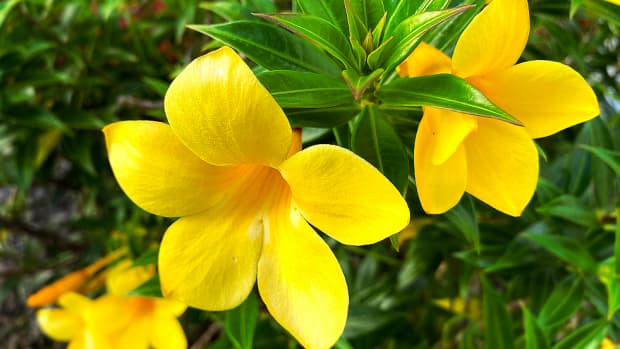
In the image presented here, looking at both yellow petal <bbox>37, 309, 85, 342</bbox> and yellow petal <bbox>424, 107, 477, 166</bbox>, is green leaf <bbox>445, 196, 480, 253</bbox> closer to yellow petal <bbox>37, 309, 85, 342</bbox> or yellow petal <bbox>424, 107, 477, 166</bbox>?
yellow petal <bbox>424, 107, 477, 166</bbox>

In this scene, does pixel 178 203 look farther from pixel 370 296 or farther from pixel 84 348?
pixel 370 296

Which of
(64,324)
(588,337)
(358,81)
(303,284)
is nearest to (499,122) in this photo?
(358,81)

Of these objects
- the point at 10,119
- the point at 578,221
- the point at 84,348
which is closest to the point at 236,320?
the point at 84,348

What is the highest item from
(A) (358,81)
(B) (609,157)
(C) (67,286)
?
(A) (358,81)

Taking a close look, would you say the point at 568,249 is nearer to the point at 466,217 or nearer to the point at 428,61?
the point at 466,217

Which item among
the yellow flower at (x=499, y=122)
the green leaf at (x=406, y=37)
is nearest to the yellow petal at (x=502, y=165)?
the yellow flower at (x=499, y=122)

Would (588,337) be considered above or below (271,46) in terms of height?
below

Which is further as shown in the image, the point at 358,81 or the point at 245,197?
the point at 245,197
